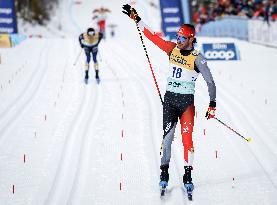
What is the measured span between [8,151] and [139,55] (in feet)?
38.4

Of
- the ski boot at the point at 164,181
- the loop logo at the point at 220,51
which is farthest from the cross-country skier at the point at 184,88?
the loop logo at the point at 220,51

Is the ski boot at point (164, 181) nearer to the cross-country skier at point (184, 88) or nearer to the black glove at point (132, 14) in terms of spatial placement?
the cross-country skier at point (184, 88)

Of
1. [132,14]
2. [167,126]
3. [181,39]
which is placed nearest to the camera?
[181,39]

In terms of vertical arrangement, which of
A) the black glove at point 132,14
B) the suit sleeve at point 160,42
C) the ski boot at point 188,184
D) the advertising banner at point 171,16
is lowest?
the ski boot at point 188,184

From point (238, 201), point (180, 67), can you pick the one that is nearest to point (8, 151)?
point (180, 67)

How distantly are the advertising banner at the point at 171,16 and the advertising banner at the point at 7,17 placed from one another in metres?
8.66

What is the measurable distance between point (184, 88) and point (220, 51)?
1175 cm

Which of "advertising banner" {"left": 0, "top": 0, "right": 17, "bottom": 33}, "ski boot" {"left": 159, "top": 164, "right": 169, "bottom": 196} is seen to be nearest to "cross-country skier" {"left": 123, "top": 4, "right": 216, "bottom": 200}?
"ski boot" {"left": 159, "top": 164, "right": 169, "bottom": 196}

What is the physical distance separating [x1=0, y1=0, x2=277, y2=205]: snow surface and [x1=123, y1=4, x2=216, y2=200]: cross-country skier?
0.55 metres

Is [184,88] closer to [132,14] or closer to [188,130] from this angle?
Answer: [188,130]

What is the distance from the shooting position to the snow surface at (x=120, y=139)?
540 cm

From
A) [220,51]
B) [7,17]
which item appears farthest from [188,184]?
[7,17]

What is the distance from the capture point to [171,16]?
20.8 m

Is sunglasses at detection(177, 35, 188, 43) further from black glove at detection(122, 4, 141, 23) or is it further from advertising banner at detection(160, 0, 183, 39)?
advertising banner at detection(160, 0, 183, 39)
